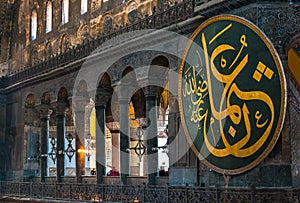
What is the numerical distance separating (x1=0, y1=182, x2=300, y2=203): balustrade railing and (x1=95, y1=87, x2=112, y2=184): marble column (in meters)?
0.63

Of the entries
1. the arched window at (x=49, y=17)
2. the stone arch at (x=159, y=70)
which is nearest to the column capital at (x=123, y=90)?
the stone arch at (x=159, y=70)

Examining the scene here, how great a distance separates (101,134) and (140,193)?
3203mm

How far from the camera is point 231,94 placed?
435 inches

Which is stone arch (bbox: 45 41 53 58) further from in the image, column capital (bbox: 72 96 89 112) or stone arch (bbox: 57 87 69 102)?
column capital (bbox: 72 96 89 112)

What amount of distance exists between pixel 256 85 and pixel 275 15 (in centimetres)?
131

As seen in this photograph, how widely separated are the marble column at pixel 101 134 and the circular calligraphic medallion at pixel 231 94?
413 centimetres

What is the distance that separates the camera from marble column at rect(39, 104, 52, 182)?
1864 centimetres

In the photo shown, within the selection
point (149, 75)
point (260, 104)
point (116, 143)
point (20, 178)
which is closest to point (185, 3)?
point (149, 75)

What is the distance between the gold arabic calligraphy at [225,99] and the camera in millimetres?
10508

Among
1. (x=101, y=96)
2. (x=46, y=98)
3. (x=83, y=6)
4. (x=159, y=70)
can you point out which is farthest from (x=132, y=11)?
(x=46, y=98)

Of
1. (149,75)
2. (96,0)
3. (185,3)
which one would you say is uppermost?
(96,0)

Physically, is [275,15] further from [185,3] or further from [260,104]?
[185,3]

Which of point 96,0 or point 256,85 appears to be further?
point 96,0

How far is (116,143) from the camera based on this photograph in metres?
20.4
